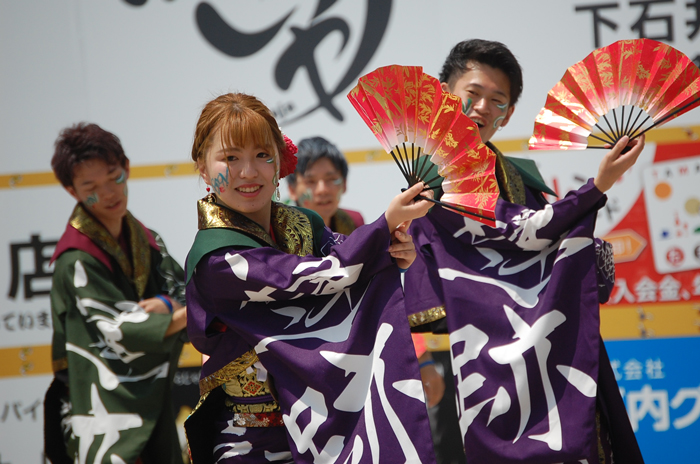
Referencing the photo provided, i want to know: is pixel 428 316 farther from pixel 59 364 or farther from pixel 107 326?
pixel 59 364

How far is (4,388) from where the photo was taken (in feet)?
12.6

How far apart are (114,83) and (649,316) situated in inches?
141

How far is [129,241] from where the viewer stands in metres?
3.02

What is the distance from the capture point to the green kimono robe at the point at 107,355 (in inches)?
108

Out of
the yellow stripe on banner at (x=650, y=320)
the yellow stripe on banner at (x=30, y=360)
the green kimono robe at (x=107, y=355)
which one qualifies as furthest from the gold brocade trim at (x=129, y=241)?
the yellow stripe on banner at (x=650, y=320)

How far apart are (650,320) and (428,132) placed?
2.53m

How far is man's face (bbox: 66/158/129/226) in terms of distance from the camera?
2934 millimetres

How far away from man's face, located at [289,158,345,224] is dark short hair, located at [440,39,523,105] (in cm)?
98

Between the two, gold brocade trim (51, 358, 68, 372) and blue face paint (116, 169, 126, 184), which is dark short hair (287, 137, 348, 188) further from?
gold brocade trim (51, 358, 68, 372)

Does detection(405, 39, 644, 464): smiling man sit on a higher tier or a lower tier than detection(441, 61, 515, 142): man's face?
lower

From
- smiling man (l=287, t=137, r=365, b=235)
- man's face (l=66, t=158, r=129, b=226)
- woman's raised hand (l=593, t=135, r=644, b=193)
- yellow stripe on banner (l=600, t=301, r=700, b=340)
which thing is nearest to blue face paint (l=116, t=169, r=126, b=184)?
man's face (l=66, t=158, r=129, b=226)

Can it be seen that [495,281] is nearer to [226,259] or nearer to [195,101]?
[226,259]

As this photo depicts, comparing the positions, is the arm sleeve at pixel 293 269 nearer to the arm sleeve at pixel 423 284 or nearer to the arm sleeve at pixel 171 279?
the arm sleeve at pixel 423 284

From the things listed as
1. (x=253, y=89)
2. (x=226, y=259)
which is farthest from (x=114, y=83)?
(x=226, y=259)
